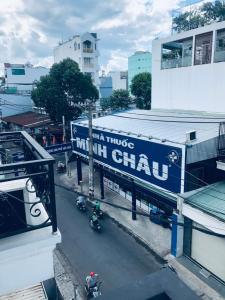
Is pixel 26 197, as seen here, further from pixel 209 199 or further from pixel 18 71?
pixel 18 71

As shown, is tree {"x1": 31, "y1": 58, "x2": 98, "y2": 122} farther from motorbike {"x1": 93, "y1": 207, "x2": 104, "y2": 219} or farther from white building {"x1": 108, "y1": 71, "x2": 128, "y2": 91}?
white building {"x1": 108, "y1": 71, "x2": 128, "y2": 91}

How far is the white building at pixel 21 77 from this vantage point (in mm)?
58844

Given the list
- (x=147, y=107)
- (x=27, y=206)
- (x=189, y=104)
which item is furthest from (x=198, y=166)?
(x=147, y=107)

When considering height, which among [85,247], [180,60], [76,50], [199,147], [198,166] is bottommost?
[85,247]

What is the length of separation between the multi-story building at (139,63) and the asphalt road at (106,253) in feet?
230

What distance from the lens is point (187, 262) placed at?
13586mm

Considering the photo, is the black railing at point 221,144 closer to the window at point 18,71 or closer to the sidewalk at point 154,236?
the sidewalk at point 154,236

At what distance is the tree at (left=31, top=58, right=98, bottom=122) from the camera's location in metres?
33.4

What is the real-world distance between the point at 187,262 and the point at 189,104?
42.4ft

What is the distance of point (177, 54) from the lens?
2533 centimetres

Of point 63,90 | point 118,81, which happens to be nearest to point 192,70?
point 63,90

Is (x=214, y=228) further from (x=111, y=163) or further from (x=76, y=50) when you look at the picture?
(x=76, y=50)

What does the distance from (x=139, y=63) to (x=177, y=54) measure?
63.0 meters

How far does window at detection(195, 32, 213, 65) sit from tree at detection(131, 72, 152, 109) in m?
19.0
